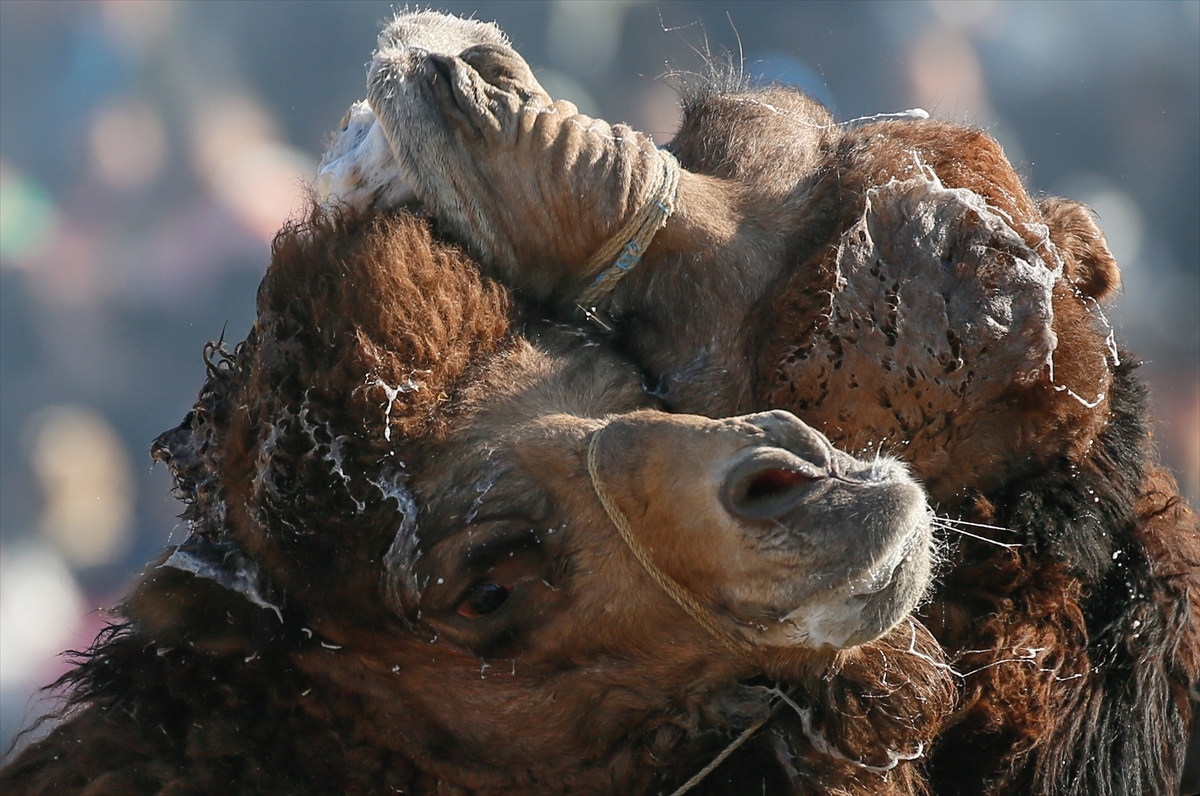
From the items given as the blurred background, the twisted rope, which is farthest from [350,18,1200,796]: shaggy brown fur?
the blurred background

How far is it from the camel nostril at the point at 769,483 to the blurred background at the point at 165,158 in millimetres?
2993

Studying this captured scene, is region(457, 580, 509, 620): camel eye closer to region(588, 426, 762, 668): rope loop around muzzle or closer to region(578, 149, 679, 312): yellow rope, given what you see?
region(588, 426, 762, 668): rope loop around muzzle

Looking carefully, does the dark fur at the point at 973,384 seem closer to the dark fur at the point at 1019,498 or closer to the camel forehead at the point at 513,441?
the dark fur at the point at 1019,498

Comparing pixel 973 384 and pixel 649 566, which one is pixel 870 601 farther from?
pixel 973 384

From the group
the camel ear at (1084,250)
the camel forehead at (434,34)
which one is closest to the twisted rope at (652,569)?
the camel forehead at (434,34)

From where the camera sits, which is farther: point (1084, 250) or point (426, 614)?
point (1084, 250)

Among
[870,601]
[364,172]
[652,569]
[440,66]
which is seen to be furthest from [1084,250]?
[364,172]

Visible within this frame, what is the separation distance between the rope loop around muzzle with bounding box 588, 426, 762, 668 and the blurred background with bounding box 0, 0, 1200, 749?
9.44ft

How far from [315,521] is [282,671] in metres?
0.34

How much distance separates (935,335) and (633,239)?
642 mm

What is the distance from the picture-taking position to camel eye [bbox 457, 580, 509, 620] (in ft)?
6.57

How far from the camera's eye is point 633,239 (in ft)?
7.34

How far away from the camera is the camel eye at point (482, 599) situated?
200 centimetres

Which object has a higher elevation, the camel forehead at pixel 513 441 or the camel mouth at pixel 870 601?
the camel forehead at pixel 513 441
